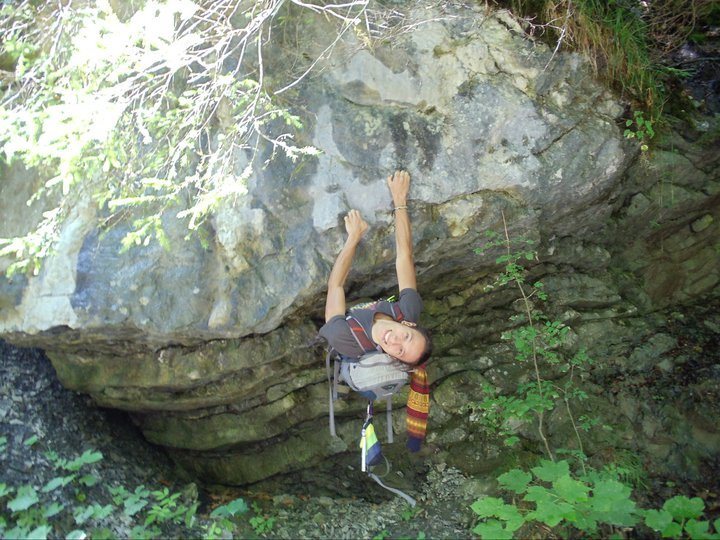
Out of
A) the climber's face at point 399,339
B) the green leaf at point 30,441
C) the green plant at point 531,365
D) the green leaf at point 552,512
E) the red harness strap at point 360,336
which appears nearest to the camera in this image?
the green leaf at point 552,512

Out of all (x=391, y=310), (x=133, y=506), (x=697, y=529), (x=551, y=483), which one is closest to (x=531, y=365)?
(x=551, y=483)

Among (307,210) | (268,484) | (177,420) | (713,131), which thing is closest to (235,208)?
(307,210)

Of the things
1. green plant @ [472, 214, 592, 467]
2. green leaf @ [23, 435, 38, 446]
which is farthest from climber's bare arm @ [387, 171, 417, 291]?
green leaf @ [23, 435, 38, 446]

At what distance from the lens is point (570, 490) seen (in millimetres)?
3939

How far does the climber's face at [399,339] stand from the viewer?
176 inches

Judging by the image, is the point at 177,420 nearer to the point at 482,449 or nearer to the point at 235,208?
the point at 235,208

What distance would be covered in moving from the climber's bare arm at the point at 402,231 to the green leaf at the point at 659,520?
224 centimetres

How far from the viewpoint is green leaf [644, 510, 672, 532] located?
3873 millimetres

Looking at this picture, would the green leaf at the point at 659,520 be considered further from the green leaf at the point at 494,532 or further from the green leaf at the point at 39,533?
the green leaf at the point at 39,533

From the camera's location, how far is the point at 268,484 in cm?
617

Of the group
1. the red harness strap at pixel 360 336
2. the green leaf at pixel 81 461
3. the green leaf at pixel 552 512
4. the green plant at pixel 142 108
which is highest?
the green plant at pixel 142 108

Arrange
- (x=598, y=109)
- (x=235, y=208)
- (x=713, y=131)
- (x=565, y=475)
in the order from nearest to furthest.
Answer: (x=565, y=475)
(x=235, y=208)
(x=598, y=109)
(x=713, y=131)

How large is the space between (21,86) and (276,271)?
259 cm

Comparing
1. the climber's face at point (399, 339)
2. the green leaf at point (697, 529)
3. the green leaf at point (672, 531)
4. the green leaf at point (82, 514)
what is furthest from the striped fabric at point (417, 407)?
the green leaf at point (82, 514)
